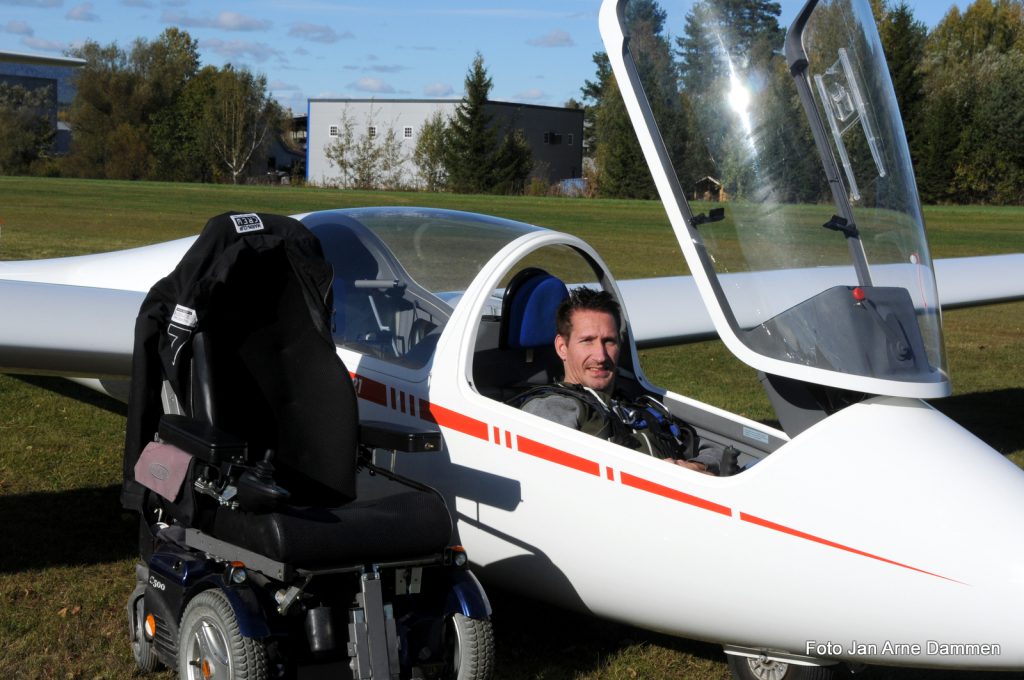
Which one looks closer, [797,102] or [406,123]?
[797,102]

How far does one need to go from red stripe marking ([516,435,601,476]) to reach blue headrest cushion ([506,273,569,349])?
93 cm

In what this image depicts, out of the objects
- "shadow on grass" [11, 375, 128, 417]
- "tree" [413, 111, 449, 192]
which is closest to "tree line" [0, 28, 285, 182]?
"tree" [413, 111, 449, 192]

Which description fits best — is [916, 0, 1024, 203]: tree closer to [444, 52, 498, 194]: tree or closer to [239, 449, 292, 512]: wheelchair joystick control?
[444, 52, 498, 194]: tree

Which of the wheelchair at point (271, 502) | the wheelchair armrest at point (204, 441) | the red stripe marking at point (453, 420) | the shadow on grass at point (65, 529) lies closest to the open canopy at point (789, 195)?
the red stripe marking at point (453, 420)

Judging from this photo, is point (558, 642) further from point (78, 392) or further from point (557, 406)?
point (78, 392)

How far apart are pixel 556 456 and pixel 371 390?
3.73 feet

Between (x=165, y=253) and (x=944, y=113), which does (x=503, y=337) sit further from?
(x=944, y=113)

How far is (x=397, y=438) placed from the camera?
14.4 ft

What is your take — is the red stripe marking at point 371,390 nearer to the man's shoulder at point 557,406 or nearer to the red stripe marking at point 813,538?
the man's shoulder at point 557,406

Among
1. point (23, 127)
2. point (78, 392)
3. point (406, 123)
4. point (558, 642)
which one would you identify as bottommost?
point (78, 392)

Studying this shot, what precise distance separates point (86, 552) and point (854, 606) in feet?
14.4

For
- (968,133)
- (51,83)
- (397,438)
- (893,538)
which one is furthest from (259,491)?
(51,83)

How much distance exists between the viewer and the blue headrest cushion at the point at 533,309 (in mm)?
5312

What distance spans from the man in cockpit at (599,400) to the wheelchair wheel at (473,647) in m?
0.88
